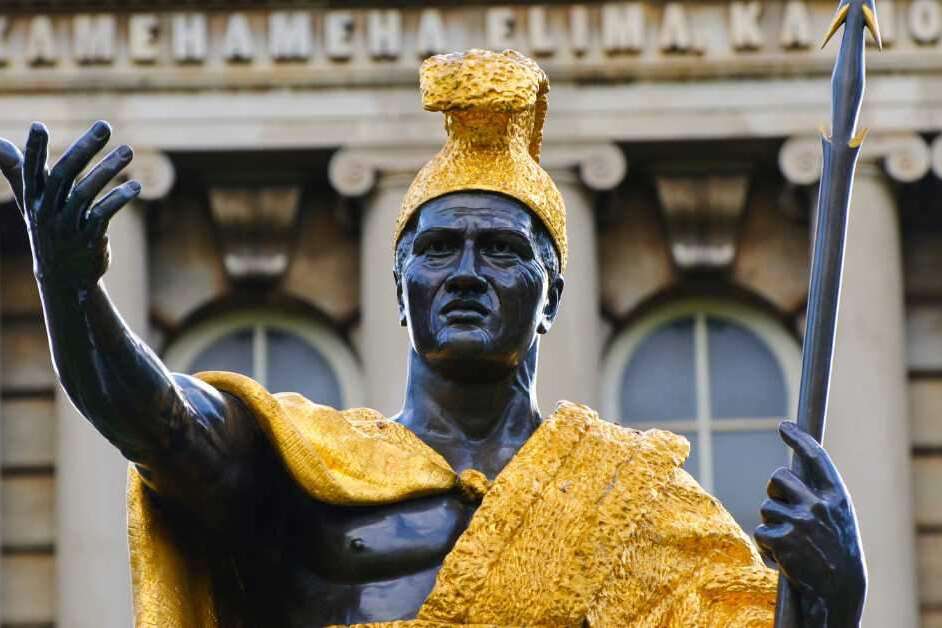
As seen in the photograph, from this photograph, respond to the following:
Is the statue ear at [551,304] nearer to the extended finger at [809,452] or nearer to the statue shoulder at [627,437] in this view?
the statue shoulder at [627,437]

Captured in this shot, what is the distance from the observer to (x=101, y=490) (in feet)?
103

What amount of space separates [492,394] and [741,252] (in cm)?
2348

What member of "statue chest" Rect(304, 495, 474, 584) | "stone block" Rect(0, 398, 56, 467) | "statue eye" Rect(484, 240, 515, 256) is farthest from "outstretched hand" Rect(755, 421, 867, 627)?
"stone block" Rect(0, 398, 56, 467)

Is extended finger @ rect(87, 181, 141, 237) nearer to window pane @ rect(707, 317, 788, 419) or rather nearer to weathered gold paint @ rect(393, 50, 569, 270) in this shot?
weathered gold paint @ rect(393, 50, 569, 270)

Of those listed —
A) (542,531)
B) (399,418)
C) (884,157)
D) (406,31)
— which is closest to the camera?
(542,531)

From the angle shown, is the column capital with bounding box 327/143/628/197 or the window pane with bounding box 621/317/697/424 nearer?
the column capital with bounding box 327/143/628/197

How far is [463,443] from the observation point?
374 inches

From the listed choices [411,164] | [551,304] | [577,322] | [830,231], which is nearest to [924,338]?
[577,322]

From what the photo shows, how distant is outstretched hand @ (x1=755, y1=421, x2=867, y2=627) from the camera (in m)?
8.77

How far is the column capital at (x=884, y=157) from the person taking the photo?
3155 centimetres

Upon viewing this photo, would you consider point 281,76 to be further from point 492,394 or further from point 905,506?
point 492,394

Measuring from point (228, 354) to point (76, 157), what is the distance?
80.1 ft

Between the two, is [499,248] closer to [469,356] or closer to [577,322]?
[469,356]

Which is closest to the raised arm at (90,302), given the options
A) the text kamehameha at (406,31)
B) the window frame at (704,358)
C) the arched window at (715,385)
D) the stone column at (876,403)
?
the stone column at (876,403)
